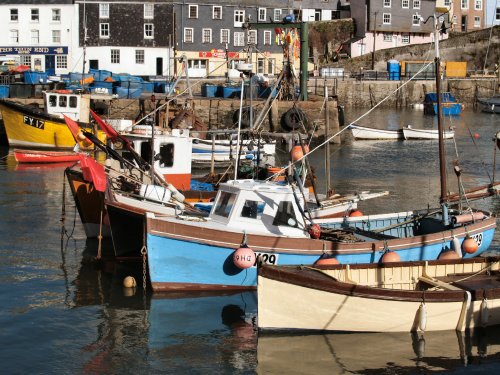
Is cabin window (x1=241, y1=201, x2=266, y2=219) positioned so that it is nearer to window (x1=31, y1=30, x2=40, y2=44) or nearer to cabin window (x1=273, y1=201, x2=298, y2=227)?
cabin window (x1=273, y1=201, x2=298, y2=227)

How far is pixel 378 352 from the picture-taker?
49.8ft

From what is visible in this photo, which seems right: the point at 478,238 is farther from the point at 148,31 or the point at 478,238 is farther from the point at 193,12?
the point at 193,12

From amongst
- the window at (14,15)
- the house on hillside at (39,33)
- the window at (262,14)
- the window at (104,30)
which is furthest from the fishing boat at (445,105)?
the window at (14,15)

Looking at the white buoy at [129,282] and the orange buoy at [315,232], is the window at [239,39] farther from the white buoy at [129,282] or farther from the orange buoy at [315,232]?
the orange buoy at [315,232]

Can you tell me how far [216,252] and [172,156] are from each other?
7.94 metres

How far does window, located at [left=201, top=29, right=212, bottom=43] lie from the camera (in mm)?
67688

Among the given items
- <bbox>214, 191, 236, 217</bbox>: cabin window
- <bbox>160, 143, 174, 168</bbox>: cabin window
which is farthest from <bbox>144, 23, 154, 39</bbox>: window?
<bbox>214, 191, 236, 217</bbox>: cabin window

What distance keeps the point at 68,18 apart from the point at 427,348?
178 ft

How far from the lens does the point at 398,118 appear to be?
6122 centimetres

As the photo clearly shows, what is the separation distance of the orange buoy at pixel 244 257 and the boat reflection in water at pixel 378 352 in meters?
1.73

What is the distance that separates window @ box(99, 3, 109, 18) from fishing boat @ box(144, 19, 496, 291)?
49.2 metres

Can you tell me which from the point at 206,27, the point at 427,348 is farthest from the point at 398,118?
the point at 427,348

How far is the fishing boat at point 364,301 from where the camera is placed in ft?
49.3

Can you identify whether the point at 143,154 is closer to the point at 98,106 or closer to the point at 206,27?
the point at 98,106
